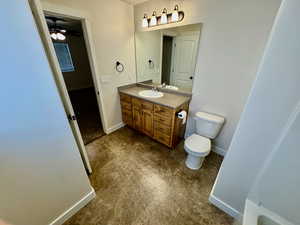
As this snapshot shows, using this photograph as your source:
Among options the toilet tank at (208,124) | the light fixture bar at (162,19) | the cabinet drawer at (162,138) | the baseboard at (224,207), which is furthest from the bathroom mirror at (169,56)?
the baseboard at (224,207)

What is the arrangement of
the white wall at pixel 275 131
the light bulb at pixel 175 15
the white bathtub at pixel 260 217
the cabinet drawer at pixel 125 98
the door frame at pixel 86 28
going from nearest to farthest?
1. the white wall at pixel 275 131
2. the white bathtub at pixel 260 217
3. the door frame at pixel 86 28
4. the light bulb at pixel 175 15
5. the cabinet drawer at pixel 125 98

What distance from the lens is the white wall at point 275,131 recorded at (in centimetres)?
69

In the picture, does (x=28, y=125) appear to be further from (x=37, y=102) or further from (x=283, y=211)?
(x=283, y=211)

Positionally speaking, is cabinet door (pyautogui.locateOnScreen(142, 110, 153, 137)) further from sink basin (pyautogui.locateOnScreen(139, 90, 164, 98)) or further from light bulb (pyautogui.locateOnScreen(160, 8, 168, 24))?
light bulb (pyautogui.locateOnScreen(160, 8, 168, 24))

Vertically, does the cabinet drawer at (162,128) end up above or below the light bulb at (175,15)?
below

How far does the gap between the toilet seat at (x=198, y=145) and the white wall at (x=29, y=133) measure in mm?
1387

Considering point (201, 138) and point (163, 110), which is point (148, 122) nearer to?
point (163, 110)

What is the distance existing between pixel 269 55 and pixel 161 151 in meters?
1.88

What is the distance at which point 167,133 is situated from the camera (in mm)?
2096

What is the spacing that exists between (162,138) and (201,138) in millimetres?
656

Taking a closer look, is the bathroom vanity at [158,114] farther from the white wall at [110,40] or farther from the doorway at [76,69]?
the doorway at [76,69]

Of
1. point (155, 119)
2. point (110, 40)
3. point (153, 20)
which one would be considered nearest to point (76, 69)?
point (110, 40)

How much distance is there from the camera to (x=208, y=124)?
187 cm

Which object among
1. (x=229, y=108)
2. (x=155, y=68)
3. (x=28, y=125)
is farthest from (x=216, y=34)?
(x=28, y=125)
